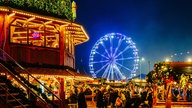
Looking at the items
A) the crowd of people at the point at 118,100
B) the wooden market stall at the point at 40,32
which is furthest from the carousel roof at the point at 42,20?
the crowd of people at the point at 118,100

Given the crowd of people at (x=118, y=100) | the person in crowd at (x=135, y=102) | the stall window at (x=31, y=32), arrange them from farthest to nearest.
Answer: the stall window at (x=31, y=32)
the crowd of people at (x=118, y=100)
the person in crowd at (x=135, y=102)

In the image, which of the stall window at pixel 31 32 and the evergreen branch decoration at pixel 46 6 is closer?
the evergreen branch decoration at pixel 46 6

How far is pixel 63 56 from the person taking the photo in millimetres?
24297

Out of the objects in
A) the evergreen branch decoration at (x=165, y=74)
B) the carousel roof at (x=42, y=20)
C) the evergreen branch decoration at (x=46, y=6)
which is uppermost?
the evergreen branch decoration at (x=46, y=6)

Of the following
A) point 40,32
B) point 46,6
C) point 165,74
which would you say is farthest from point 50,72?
point 165,74

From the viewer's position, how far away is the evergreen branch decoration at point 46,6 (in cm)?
2153

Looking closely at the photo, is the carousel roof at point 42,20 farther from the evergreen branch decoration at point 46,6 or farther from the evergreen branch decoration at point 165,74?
the evergreen branch decoration at point 165,74

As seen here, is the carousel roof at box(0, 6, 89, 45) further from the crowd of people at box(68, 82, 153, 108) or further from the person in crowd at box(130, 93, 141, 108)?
the person in crowd at box(130, 93, 141, 108)

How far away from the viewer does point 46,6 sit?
77.4 feet

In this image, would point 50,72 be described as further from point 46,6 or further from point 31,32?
point 46,6

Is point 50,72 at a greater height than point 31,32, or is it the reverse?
point 31,32

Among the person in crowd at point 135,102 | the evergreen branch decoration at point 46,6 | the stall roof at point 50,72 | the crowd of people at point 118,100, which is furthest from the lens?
the evergreen branch decoration at point 46,6

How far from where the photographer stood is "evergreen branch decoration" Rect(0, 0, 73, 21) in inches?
848

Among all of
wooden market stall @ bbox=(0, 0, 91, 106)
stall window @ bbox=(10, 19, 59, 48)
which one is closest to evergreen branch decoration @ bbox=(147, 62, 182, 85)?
wooden market stall @ bbox=(0, 0, 91, 106)
